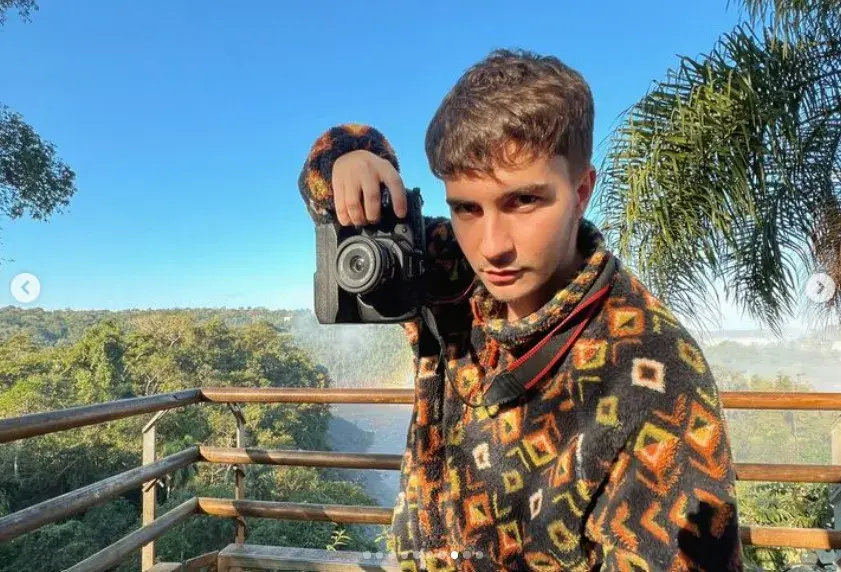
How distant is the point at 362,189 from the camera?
2.31 ft

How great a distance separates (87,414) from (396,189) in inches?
45.2

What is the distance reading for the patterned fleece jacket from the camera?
54 centimetres

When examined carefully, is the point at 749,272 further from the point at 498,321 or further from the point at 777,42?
the point at 498,321

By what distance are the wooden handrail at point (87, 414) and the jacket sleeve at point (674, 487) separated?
1178 millimetres

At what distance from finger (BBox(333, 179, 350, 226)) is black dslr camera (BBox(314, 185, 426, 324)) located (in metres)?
0.01

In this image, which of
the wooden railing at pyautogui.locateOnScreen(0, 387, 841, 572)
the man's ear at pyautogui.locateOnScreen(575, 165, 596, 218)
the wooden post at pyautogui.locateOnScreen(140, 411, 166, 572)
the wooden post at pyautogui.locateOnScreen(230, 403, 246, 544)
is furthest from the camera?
the wooden post at pyautogui.locateOnScreen(230, 403, 246, 544)

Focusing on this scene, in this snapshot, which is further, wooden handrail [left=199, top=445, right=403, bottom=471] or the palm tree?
the palm tree

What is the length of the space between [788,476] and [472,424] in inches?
60.9

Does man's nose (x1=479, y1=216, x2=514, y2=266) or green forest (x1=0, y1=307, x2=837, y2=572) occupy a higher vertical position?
man's nose (x1=479, y1=216, x2=514, y2=266)

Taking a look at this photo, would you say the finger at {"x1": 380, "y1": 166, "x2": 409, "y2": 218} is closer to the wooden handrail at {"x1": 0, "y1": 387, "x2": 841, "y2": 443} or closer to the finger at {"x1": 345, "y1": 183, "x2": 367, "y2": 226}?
the finger at {"x1": 345, "y1": 183, "x2": 367, "y2": 226}

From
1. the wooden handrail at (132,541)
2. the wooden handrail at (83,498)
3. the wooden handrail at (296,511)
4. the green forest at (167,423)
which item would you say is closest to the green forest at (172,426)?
the green forest at (167,423)

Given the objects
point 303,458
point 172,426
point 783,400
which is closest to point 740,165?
point 783,400

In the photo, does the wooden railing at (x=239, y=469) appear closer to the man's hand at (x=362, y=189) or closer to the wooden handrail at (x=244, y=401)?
the wooden handrail at (x=244, y=401)

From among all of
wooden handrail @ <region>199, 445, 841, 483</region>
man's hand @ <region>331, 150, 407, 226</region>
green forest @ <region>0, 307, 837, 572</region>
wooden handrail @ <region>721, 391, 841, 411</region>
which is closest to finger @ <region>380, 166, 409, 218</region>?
man's hand @ <region>331, 150, 407, 226</region>
